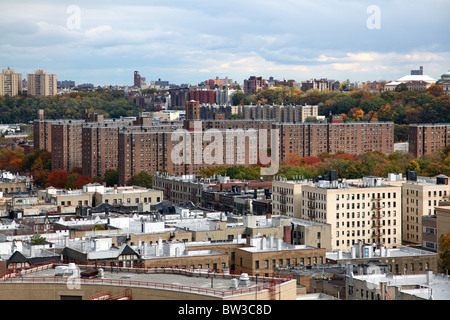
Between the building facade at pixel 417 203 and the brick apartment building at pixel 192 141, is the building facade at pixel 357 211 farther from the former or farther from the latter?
the brick apartment building at pixel 192 141

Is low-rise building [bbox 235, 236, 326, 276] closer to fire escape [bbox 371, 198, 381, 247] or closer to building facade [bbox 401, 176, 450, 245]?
fire escape [bbox 371, 198, 381, 247]

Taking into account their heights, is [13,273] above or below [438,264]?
above

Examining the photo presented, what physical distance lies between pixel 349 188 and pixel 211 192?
642 inches

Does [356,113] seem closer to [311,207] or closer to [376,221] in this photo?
[311,207]

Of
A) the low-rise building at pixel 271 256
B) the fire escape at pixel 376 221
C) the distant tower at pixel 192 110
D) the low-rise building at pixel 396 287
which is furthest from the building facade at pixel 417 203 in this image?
the distant tower at pixel 192 110

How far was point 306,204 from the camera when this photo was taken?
51469 millimetres

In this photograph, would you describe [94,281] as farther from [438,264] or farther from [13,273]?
[438,264]

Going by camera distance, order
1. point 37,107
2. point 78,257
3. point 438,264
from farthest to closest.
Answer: point 37,107, point 438,264, point 78,257

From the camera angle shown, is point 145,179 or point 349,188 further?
point 145,179

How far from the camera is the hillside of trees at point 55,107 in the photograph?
176 meters

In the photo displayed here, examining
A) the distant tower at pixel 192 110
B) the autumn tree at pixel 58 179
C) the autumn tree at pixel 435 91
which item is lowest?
the autumn tree at pixel 58 179

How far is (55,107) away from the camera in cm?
17838

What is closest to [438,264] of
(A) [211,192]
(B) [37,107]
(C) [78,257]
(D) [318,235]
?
(D) [318,235]
